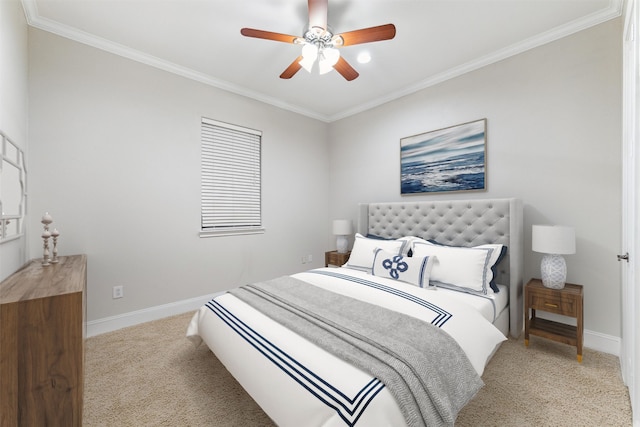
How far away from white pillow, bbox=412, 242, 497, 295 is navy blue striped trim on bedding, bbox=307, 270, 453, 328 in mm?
535

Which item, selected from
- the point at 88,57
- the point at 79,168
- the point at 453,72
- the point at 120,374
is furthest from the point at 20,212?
the point at 453,72

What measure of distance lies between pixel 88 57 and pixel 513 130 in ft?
13.6

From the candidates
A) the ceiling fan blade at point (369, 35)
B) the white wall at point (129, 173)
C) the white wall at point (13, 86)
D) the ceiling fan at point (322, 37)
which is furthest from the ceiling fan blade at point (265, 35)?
the white wall at point (129, 173)

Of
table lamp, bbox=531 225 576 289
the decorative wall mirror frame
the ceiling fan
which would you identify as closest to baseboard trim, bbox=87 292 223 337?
the decorative wall mirror frame

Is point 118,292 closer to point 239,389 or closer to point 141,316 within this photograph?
point 141,316

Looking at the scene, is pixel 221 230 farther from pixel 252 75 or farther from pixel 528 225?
pixel 528 225

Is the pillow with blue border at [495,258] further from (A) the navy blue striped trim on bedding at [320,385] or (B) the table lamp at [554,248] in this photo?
(A) the navy blue striped trim on bedding at [320,385]

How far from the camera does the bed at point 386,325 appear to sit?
1.14 metres

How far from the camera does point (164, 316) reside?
3016 millimetres

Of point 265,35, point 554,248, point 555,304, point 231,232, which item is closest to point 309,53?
point 265,35

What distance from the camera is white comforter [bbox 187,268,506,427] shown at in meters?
1.08

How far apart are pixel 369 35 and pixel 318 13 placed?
0.39 metres

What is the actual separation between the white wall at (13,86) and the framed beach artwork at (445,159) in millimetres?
3563

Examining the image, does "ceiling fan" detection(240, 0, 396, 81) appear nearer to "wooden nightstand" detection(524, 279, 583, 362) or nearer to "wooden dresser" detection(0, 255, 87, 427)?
"wooden dresser" detection(0, 255, 87, 427)
